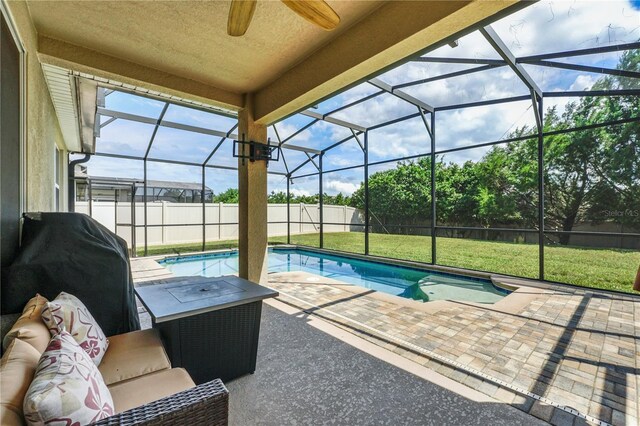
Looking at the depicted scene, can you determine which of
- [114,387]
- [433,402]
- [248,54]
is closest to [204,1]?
[248,54]

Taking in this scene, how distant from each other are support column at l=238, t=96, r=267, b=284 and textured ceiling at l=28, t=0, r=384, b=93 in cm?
87

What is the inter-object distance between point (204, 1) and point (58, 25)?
152 cm

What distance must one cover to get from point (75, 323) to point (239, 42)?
2712mm

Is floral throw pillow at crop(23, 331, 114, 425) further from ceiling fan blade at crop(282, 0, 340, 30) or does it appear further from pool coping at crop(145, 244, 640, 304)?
pool coping at crop(145, 244, 640, 304)

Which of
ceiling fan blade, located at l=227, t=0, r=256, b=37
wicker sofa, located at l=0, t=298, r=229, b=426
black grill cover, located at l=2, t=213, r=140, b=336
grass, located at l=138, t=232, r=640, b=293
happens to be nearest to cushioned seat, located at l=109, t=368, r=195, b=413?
wicker sofa, located at l=0, t=298, r=229, b=426

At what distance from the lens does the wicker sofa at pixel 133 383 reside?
94cm

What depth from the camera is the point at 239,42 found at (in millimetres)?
2807

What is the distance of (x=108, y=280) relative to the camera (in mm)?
2146

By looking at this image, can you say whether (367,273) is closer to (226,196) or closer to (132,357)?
(132,357)

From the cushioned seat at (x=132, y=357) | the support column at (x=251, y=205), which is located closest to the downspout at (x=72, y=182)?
the support column at (x=251, y=205)

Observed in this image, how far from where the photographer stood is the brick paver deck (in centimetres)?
204

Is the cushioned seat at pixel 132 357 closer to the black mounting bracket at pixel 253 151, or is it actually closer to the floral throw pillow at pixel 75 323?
the floral throw pillow at pixel 75 323

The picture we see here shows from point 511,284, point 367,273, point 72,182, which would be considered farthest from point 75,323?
point 72,182

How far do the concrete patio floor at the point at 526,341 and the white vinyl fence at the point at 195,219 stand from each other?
5586mm
